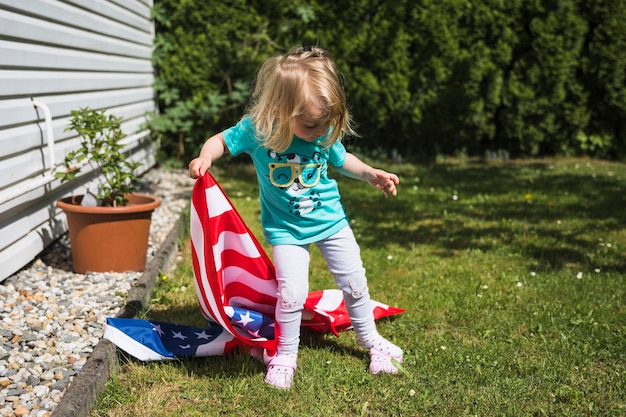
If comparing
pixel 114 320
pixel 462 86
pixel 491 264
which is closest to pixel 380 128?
pixel 462 86

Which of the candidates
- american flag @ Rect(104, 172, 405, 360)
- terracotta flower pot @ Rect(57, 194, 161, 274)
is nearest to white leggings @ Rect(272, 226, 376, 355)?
american flag @ Rect(104, 172, 405, 360)

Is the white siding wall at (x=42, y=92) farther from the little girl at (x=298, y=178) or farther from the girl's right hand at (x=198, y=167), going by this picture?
the little girl at (x=298, y=178)

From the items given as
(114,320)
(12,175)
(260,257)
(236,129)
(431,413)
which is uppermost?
(236,129)

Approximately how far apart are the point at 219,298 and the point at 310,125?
91cm

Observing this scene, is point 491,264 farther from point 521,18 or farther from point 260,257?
point 521,18

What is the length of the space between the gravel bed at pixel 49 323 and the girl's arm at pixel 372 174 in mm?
1495

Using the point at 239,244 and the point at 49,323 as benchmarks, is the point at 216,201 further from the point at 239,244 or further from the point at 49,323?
the point at 49,323

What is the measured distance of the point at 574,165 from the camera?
28.5 feet

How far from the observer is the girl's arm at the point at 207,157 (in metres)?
2.70

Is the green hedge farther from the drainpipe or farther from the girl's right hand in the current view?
the girl's right hand

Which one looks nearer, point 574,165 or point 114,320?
point 114,320

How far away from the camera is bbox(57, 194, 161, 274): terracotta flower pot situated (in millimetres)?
3965

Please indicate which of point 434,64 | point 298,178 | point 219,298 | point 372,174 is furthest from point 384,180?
point 434,64

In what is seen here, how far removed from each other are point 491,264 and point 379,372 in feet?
6.25
